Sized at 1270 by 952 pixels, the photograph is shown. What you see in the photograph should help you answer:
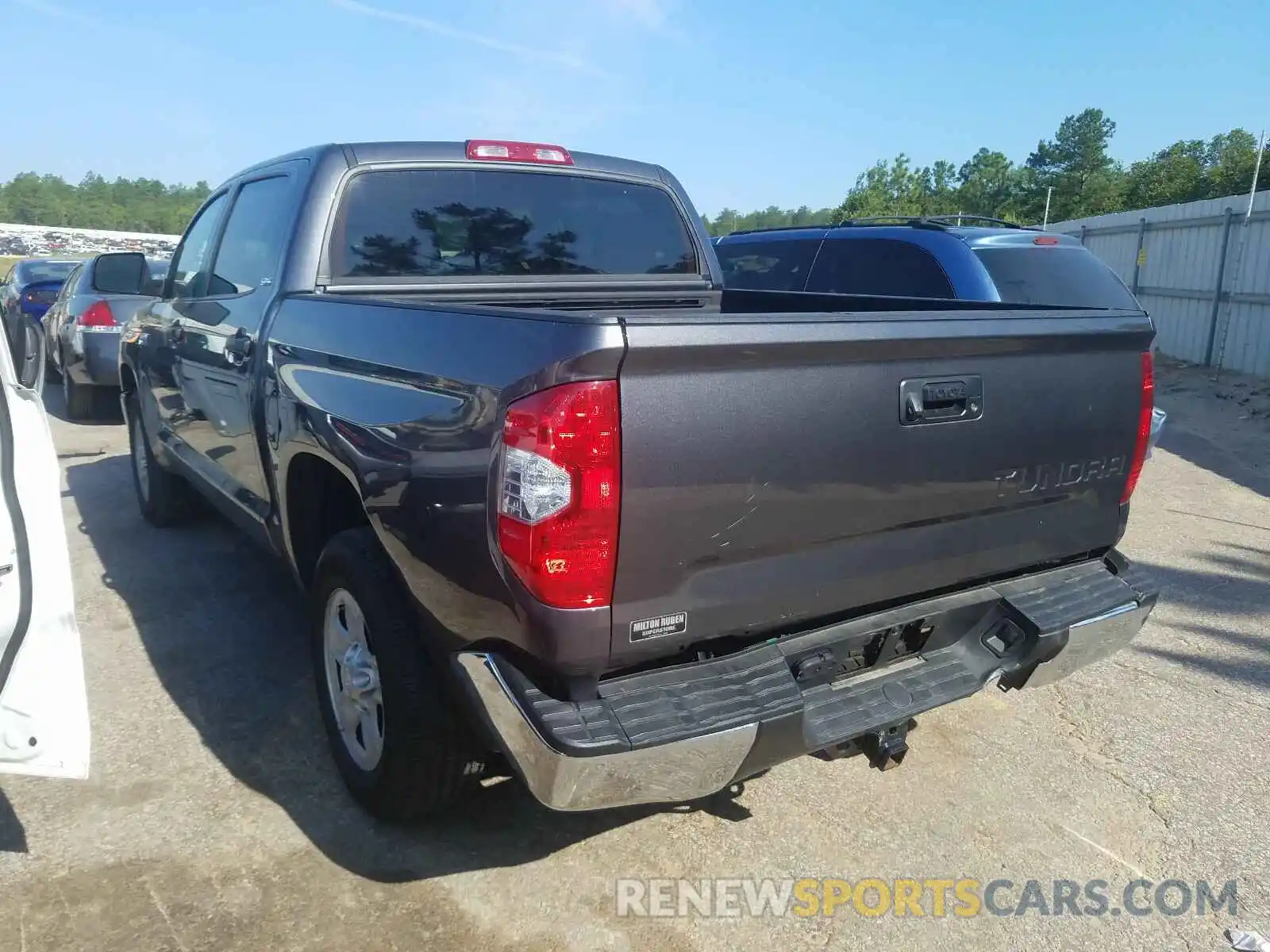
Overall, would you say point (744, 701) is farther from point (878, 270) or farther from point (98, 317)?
point (98, 317)

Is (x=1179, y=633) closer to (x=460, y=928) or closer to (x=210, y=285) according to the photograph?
(x=460, y=928)

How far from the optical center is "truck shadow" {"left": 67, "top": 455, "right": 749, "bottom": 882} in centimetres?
293

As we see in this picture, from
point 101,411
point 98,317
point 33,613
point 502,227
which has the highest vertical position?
point 502,227

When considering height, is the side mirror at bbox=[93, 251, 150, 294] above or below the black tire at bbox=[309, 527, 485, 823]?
above

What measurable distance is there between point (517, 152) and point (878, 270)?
3.25 meters

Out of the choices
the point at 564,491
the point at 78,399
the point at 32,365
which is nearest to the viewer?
the point at 564,491

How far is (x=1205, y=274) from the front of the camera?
14250mm

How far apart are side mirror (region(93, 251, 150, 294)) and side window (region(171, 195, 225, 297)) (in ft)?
0.59

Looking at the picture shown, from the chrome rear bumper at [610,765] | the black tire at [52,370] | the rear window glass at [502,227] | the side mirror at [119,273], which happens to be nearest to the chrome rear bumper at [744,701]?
the chrome rear bumper at [610,765]

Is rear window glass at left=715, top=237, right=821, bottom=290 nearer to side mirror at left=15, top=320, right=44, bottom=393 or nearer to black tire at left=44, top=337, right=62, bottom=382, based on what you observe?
side mirror at left=15, top=320, right=44, bottom=393

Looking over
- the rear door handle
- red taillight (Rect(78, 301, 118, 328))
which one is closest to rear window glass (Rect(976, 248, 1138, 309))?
the rear door handle

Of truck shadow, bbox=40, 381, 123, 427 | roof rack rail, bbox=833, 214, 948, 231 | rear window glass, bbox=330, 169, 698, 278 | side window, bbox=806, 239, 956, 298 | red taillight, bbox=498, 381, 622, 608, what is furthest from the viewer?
truck shadow, bbox=40, 381, 123, 427

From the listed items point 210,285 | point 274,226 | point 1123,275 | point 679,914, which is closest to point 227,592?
point 210,285

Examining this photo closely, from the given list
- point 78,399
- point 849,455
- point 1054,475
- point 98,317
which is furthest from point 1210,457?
point 78,399
